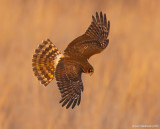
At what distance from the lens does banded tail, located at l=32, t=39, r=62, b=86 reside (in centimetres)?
598

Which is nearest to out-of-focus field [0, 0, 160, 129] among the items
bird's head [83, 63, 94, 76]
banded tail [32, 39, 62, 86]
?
banded tail [32, 39, 62, 86]

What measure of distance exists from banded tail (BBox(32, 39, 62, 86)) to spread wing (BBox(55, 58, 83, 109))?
281 millimetres

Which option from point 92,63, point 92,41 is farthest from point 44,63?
point 92,63

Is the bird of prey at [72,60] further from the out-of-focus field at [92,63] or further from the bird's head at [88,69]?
the out-of-focus field at [92,63]

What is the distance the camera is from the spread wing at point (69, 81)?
219 inches

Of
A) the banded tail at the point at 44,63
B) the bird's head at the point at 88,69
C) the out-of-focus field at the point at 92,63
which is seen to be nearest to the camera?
the bird's head at the point at 88,69

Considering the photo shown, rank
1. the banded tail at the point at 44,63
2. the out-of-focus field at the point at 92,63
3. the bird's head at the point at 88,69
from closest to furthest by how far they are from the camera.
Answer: the bird's head at the point at 88,69 < the banded tail at the point at 44,63 < the out-of-focus field at the point at 92,63

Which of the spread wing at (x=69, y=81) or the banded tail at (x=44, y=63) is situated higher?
the banded tail at (x=44, y=63)

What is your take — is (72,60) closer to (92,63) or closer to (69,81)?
(69,81)

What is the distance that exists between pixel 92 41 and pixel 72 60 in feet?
0.83

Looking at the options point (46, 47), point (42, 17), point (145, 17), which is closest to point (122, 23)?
point (145, 17)

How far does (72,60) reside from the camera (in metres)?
5.70

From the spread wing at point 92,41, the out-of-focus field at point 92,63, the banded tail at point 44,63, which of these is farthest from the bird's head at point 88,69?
the out-of-focus field at point 92,63

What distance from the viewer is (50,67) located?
19.6 ft
